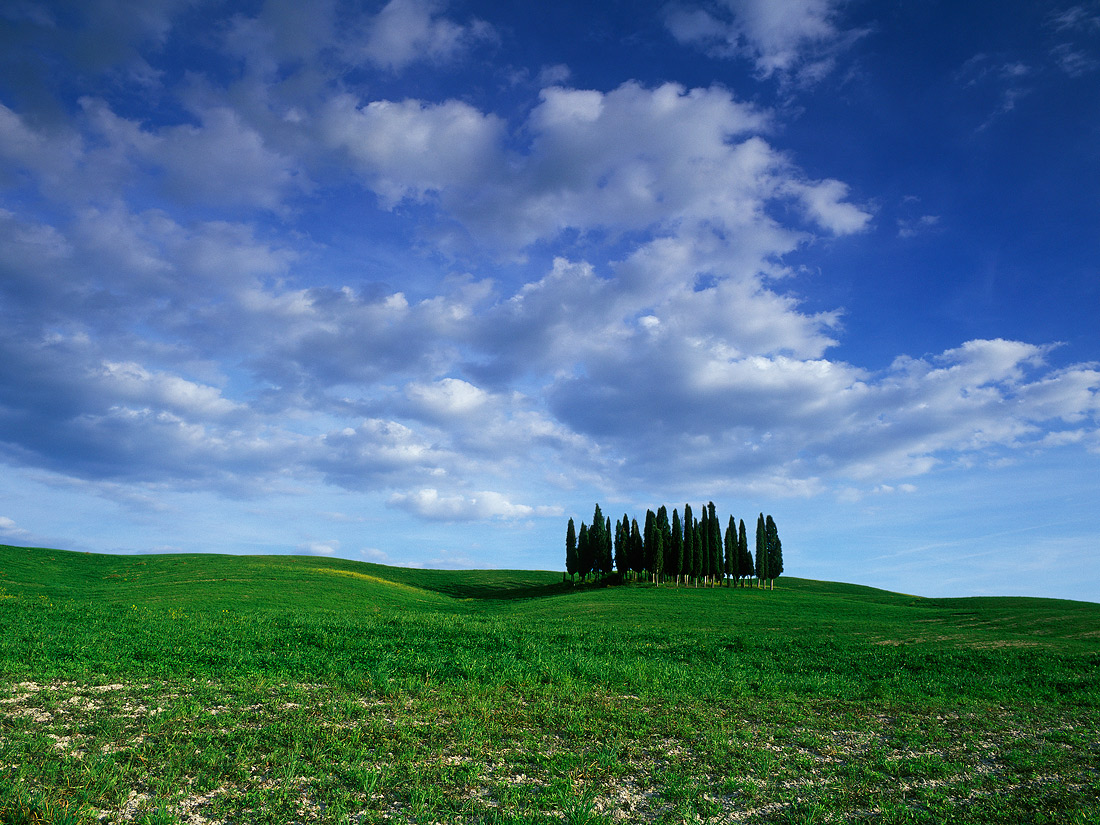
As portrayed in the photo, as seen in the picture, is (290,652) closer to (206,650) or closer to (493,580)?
(206,650)

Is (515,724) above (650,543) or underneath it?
underneath

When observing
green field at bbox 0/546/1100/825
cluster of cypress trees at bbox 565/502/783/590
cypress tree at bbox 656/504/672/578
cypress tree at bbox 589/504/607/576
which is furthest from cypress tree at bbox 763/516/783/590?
green field at bbox 0/546/1100/825

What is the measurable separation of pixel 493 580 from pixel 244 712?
85544 millimetres

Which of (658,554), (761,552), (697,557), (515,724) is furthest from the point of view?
(761,552)

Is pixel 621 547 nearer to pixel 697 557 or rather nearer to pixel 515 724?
pixel 697 557

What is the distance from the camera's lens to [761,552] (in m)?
93.6

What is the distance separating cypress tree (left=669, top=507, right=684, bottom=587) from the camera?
91375mm

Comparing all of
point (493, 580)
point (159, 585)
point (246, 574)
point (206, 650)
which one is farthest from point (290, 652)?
point (493, 580)

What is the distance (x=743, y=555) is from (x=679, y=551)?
40.4 feet

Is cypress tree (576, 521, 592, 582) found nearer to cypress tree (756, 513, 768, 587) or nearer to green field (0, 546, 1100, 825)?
cypress tree (756, 513, 768, 587)

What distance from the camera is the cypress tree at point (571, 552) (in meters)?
98.5

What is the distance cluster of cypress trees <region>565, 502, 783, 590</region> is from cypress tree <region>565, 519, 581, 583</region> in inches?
6.4

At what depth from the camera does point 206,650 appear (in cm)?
1973

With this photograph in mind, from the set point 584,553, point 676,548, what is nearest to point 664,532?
point 676,548
